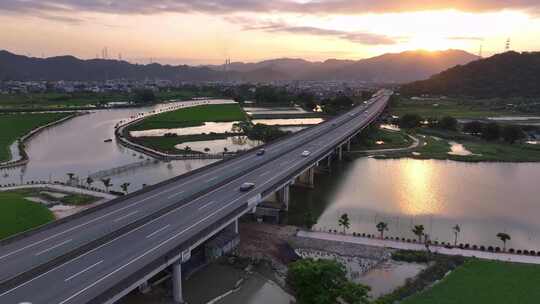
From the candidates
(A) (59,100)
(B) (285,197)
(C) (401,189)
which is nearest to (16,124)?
(A) (59,100)

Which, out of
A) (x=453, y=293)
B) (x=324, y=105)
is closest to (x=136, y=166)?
(x=453, y=293)

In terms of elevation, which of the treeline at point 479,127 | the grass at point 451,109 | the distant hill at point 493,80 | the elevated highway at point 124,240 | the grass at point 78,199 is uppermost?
the distant hill at point 493,80

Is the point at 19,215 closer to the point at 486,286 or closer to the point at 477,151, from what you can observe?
the point at 486,286

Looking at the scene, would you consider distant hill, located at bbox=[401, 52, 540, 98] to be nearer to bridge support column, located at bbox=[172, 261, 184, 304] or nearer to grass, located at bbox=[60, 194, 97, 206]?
grass, located at bbox=[60, 194, 97, 206]

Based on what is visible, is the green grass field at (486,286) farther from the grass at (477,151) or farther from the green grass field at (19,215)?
the grass at (477,151)

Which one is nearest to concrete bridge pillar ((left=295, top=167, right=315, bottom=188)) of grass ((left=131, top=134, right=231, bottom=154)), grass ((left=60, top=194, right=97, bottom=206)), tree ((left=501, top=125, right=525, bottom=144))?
grass ((left=60, top=194, right=97, bottom=206))

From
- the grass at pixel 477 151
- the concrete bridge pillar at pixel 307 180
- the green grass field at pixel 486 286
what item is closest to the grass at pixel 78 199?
the concrete bridge pillar at pixel 307 180

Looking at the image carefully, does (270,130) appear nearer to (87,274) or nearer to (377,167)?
(377,167)
